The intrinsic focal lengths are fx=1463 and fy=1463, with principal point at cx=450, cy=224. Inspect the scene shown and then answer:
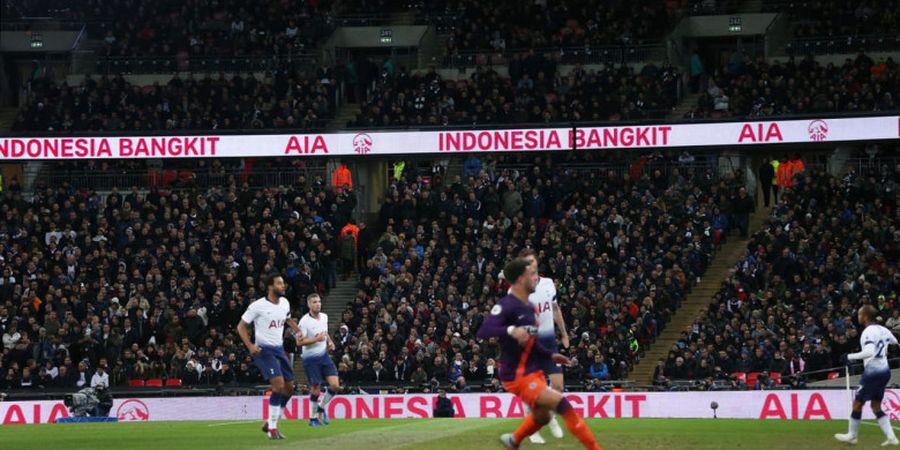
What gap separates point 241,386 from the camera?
34781 mm

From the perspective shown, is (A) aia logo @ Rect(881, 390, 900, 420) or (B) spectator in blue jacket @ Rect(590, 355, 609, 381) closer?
(A) aia logo @ Rect(881, 390, 900, 420)

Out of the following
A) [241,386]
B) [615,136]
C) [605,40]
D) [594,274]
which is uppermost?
[605,40]

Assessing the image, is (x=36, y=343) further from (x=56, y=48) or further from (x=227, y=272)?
(x=56, y=48)

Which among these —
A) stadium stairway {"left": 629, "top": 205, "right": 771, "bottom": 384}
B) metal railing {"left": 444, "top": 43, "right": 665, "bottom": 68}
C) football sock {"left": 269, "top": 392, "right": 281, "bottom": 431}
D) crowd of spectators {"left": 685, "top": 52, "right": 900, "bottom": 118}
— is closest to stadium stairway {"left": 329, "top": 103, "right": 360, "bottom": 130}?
metal railing {"left": 444, "top": 43, "right": 665, "bottom": 68}

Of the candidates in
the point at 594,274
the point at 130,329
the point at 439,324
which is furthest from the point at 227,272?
the point at 594,274

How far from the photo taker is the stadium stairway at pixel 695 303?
3656cm

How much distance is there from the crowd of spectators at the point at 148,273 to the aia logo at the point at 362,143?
4.94ft

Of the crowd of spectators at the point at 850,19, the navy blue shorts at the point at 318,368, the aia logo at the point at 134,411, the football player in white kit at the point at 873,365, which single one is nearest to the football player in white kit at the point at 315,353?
the navy blue shorts at the point at 318,368

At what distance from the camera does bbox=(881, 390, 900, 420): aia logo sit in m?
28.9

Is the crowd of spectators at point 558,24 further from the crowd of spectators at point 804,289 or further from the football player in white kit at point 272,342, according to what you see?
the football player in white kit at point 272,342

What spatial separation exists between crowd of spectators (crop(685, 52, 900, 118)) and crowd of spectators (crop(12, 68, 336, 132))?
12.4 meters

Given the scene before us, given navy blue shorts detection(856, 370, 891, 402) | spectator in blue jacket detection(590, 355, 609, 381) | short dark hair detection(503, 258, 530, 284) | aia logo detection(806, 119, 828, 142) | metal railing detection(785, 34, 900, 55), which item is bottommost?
spectator in blue jacket detection(590, 355, 609, 381)

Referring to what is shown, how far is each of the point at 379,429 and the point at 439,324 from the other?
14176 millimetres

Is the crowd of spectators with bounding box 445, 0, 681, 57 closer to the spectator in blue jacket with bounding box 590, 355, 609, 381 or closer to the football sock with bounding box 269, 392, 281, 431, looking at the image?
the spectator in blue jacket with bounding box 590, 355, 609, 381
